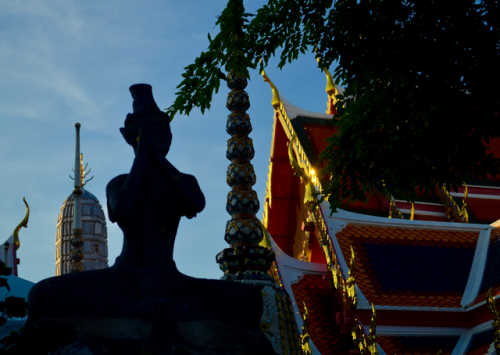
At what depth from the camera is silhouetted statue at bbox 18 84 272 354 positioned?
3.76 m

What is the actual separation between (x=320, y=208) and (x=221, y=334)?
5.44 m

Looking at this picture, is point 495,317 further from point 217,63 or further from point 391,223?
point 217,63

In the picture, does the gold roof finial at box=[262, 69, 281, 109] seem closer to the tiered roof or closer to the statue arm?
the tiered roof

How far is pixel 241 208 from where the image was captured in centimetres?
684

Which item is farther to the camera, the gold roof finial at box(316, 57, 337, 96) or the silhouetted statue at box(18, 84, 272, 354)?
the gold roof finial at box(316, 57, 337, 96)

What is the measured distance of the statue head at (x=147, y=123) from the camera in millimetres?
4695

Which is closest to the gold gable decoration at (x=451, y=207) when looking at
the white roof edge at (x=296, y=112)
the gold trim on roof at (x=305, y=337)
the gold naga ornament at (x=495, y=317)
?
the white roof edge at (x=296, y=112)

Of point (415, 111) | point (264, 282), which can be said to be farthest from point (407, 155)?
point (264, 282)

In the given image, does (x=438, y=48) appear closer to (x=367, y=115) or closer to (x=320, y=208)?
(x=367, y=115)

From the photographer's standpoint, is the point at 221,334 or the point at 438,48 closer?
the point at 221,334

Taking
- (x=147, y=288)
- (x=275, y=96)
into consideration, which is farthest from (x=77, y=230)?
(x=147, y=288)

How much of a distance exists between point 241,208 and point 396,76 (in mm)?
2175

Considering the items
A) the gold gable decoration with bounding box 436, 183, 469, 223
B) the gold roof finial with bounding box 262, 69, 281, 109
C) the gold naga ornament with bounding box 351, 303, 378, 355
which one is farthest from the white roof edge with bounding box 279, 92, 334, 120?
the gold naga ornament with bounding box 351, 303, 378, 355

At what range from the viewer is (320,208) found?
9328 mm
